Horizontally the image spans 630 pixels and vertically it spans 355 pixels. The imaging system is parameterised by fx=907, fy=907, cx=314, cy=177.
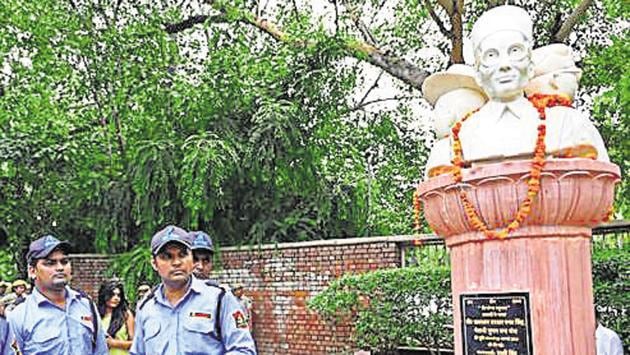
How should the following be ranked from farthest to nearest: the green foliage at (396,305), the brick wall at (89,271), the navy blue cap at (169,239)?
the brick wall at (89,271)
the green foliage at (396,305)
the navy blue cap at (169,239)

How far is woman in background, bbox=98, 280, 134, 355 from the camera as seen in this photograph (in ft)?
23.7

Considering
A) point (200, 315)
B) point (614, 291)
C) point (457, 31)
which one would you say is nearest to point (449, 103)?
point (200, 315)

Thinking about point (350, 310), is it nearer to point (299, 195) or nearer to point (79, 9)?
point (299, 195)

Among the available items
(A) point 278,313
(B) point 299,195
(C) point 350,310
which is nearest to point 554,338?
(C) point 350,310

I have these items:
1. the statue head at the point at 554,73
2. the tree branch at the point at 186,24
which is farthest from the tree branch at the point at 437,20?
the statue head at the point at 554,73

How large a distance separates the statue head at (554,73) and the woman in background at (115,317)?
3.78 m

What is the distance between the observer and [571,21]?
13.0 metres

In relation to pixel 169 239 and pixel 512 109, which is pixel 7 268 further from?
pixel 512 109

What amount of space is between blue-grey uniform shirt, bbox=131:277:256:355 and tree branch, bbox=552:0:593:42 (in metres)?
9.79

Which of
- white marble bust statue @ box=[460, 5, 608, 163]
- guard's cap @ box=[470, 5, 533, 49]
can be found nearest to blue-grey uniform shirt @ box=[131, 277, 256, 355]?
white marble bust statue @ box=[460, 5, 608, 163]

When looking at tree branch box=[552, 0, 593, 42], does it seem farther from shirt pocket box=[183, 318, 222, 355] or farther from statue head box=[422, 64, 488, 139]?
shirt pocket box=[183, 318, 222, 355]

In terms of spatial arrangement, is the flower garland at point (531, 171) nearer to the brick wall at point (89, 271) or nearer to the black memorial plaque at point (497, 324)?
the black memorial plaque at point (497, 324)

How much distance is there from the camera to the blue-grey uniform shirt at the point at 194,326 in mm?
4234

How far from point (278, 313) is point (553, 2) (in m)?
6.22
